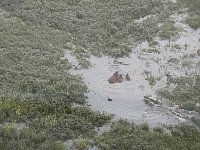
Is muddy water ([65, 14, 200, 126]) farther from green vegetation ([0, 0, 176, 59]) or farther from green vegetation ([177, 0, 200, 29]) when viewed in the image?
green vegetation ([0, 0, 176, 59])

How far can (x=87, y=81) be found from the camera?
19969 mm

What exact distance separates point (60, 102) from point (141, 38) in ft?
23.7

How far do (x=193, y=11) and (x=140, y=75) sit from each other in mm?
7482

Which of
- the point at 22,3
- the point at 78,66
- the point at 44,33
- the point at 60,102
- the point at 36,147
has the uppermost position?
the point at 22,3

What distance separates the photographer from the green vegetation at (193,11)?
24500 mm

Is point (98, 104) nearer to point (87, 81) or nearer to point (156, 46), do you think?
point (87, 81)

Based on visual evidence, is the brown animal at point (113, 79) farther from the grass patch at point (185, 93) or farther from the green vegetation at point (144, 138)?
the green vegetation at point (144, 138)

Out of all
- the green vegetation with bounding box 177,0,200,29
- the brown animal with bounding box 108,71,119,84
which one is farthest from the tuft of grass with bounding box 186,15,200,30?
the brown animal with bounding box 108,71,119,84

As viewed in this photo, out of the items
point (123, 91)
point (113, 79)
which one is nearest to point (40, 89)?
point (113, 79)

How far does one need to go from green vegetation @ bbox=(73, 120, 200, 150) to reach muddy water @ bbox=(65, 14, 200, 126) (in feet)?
2.78

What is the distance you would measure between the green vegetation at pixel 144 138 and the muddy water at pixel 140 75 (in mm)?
849

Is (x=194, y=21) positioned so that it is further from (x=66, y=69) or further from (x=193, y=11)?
(x=66, y=69)

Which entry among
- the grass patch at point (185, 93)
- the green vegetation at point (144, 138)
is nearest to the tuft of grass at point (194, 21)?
the grass patch at point (185, 93)

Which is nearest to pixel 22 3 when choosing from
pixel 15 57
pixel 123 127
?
pixel 15 57
